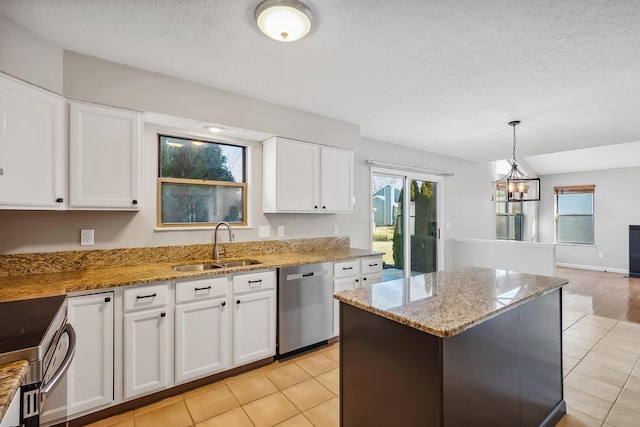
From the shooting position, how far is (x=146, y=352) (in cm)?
206

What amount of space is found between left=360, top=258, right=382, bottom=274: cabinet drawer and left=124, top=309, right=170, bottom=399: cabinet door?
1.95 m

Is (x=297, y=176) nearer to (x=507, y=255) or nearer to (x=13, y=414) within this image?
(x=13, y=414)

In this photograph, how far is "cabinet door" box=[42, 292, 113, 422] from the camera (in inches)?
70.3

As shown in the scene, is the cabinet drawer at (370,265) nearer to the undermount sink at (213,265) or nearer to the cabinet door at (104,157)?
the undermount sink at (213,265)

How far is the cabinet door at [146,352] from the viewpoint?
2.00m

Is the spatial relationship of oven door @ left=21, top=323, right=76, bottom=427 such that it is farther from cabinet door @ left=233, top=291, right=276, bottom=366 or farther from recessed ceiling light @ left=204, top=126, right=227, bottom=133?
recessed ceiling light @ left=204, top=126, right=227, bottom=133

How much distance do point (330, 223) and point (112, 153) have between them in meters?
2.38

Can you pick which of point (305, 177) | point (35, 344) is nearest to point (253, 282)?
point (305, 177)

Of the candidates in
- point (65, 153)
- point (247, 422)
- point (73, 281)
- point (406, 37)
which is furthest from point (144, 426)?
point (406, 37)

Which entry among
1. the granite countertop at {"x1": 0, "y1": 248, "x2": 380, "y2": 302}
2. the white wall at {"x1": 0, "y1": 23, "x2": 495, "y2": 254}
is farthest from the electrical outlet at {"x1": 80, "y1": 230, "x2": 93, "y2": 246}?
the granite countertop at {"x1": 0, "y1": 248, "x2": 380, "y2": 302}

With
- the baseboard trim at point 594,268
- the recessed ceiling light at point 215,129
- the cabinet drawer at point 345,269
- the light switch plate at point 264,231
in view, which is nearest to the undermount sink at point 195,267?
the light switch plate at point 264,231

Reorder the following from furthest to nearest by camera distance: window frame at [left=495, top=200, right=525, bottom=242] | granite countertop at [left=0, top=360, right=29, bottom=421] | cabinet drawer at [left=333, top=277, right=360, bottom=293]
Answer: window frame at [left=495, top=200, right=525, bottom=242], cabinet drawer at [left=333, top=277, right=360, bottom=293], granite countertop at [left=0, top=360, right=29, bottom=421]

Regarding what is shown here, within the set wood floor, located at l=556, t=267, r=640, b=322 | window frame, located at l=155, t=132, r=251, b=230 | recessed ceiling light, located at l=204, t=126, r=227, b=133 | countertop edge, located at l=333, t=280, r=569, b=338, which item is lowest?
wood floor, located at l=556, t=267, r=640, b=322

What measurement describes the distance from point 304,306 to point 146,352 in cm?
132
